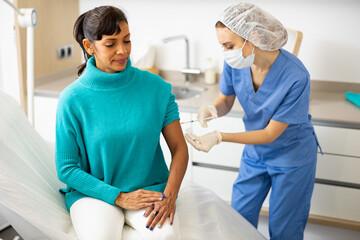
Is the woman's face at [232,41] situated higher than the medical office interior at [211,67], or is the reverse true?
the woman's face at [232,41]

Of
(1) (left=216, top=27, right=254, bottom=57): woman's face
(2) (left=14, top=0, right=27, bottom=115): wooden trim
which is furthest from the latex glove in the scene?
(2) (left=14, top=0, right=27, bottom=115): wooden trim

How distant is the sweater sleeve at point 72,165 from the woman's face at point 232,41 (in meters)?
0.69

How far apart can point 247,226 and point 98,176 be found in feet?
2.07

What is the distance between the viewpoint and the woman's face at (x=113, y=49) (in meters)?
1.36

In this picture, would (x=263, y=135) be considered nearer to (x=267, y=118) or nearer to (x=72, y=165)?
(x=267, y=118)

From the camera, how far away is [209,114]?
1.91 m

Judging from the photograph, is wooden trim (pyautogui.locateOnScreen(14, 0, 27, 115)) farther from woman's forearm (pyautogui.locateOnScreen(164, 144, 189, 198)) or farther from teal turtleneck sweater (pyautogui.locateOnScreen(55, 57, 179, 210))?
woman's forearm (pyautogui.locateOnScreen(164, 144, 189, 198))

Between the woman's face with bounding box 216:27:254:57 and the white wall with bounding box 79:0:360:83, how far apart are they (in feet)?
3.20

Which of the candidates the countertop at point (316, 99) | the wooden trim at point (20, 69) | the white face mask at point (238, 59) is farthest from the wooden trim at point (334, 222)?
the wooden trim at point (20, 69)

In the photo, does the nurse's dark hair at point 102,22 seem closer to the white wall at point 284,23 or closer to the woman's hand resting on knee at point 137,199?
the woman's hand resting on knee at point 137,199

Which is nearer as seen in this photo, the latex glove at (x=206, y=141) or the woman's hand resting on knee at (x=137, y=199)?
the woman's hand resting on knee at (x=137, y=199)

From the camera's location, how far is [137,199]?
1.38 meters

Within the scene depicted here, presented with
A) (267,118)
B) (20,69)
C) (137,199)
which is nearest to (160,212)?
(137,199)

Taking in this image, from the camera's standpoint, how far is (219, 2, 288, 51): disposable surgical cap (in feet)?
5.23
